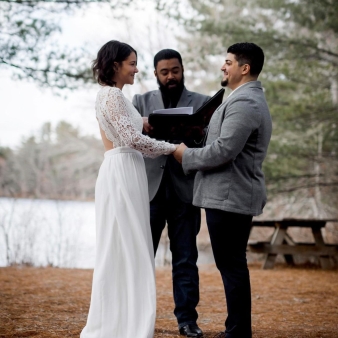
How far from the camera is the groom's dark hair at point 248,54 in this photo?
325cm

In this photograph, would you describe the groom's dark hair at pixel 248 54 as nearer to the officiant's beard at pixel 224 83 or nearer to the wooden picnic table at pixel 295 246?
the officiant's beard at pixel 224 83

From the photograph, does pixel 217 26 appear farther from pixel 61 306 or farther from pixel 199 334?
pixel 199 334

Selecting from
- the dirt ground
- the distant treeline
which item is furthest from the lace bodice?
the distant treeline

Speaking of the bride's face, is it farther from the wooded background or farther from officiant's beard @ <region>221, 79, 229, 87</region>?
the wooded background

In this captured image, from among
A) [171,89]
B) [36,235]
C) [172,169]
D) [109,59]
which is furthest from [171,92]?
[36,235]

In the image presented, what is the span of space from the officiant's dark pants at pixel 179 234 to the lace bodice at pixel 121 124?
1.96 ft

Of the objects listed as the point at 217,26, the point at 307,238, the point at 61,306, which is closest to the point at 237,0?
the point at 217,26

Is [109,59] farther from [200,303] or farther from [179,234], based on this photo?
[200,303]

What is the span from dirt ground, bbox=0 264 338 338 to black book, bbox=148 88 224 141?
4.86 feet

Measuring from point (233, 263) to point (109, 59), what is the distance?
1.56m

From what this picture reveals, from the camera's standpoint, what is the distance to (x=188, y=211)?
398cm

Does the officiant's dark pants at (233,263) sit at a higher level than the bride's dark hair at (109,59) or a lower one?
lower

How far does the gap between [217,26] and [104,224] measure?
685 cm

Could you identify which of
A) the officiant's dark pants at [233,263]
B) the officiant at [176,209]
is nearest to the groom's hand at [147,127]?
the officiant at [176,209]
